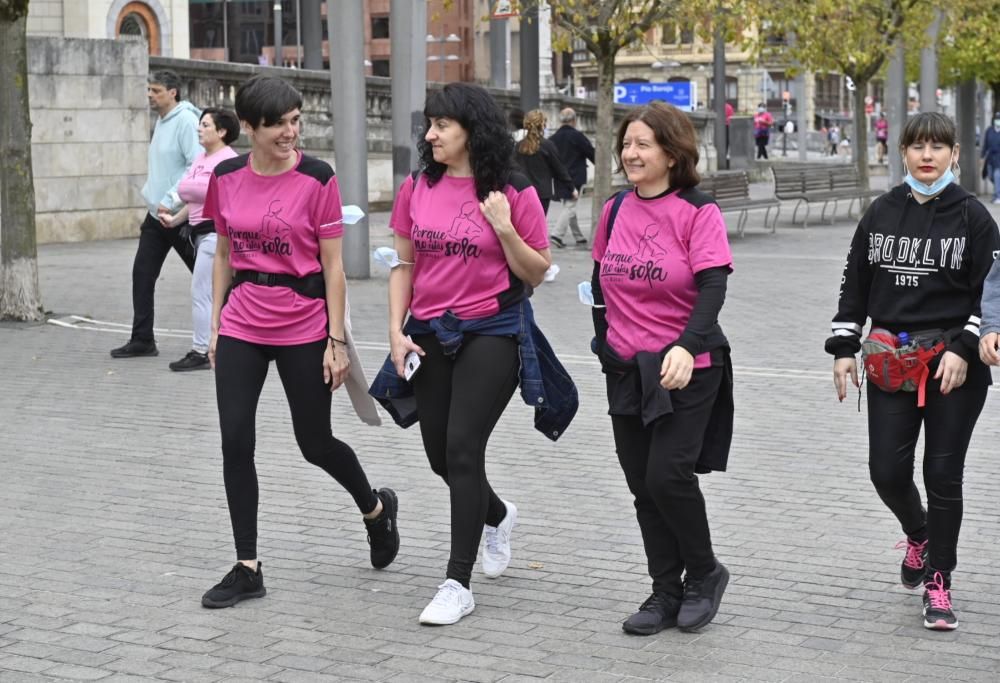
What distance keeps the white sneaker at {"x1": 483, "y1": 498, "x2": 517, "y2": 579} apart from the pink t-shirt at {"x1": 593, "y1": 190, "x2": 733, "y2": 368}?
1.03 meters

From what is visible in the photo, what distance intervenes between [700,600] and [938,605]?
0.72 m

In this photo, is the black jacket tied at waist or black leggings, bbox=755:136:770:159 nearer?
the black jacket tied at waist

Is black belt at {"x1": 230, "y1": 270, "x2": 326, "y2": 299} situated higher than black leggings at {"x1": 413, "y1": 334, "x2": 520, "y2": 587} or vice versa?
black belt at {"x1": 230, "y1": 270, "x2": 326, "y2": 299}

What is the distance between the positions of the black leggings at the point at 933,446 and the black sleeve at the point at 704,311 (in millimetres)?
657

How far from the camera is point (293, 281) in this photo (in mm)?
5809

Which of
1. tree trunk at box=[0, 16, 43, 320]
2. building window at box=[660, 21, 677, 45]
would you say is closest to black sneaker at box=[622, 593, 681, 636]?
tree trunk at box=[0, 16, 43, 320]

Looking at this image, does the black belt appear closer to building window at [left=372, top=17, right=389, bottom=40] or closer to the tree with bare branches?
the tree with bare branches

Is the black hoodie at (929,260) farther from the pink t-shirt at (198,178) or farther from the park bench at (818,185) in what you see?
the park bench at (818,185)

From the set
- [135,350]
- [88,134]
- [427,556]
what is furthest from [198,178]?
[88,134]

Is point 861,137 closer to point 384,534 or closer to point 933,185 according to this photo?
point 384,534

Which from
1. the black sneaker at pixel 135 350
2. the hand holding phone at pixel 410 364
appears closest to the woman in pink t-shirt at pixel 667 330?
the hand holding phone at pixel 410 364

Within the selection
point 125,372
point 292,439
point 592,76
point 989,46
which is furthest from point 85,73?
point 592,76

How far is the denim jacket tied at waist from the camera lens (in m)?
5.52

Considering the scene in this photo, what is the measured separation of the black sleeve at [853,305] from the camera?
17.9 feet
